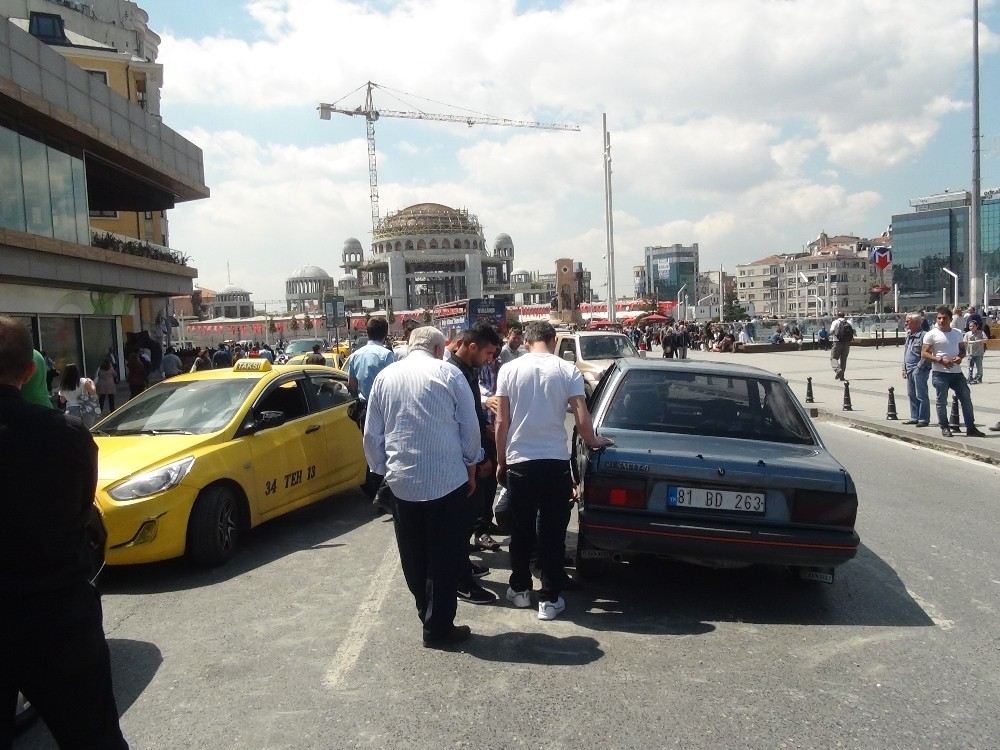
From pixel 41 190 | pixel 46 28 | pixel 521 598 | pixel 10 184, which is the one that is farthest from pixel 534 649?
pixel 46 28

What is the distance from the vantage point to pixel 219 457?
6.19 metres

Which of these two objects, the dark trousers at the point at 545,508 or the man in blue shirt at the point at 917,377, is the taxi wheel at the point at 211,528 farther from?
the man in blue shirt at the point at 917,377

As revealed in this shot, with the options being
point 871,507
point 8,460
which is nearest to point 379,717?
point 8,460

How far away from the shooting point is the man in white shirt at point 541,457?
184 inches

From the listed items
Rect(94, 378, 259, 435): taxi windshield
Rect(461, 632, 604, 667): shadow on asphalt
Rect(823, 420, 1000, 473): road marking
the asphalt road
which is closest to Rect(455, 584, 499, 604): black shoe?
the asphalt road

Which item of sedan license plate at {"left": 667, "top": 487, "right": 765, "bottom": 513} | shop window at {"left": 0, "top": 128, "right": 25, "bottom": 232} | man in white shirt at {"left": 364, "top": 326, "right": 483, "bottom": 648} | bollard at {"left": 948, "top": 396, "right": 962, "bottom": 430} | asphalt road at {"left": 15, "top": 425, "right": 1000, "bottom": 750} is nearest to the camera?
asphalt road at {"left": 15, "top": 425, "right": 1000, "bottom": 750}

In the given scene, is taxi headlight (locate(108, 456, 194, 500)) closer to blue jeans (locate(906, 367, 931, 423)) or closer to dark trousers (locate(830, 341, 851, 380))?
blue jeans (locate(906, 367, 931, 423))

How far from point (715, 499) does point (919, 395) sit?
957cm

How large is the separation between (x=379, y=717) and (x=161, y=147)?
27.1 metres

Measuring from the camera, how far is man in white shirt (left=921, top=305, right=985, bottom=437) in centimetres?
1105

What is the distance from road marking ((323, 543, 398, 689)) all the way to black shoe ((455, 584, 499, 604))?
0.52 m

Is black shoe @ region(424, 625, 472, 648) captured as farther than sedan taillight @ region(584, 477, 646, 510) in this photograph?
No

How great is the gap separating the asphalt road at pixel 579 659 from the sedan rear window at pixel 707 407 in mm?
991

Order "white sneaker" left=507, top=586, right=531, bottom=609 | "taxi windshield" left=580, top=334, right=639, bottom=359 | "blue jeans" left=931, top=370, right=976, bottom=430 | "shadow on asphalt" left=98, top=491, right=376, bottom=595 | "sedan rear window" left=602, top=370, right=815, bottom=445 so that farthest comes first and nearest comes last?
"taxi windshield" left=580, top=334, right=639, bottom=359 → "blue jeans" left=931, top=370, right=976, bottom=430 → "shadow on asphalt" left=98, top=491, right=376, bottom=595 → "sedan rear window" left=602, top=370, right=815, bottom=445 → "white sneaker" left=507, top=586, right=531, bottom=609
